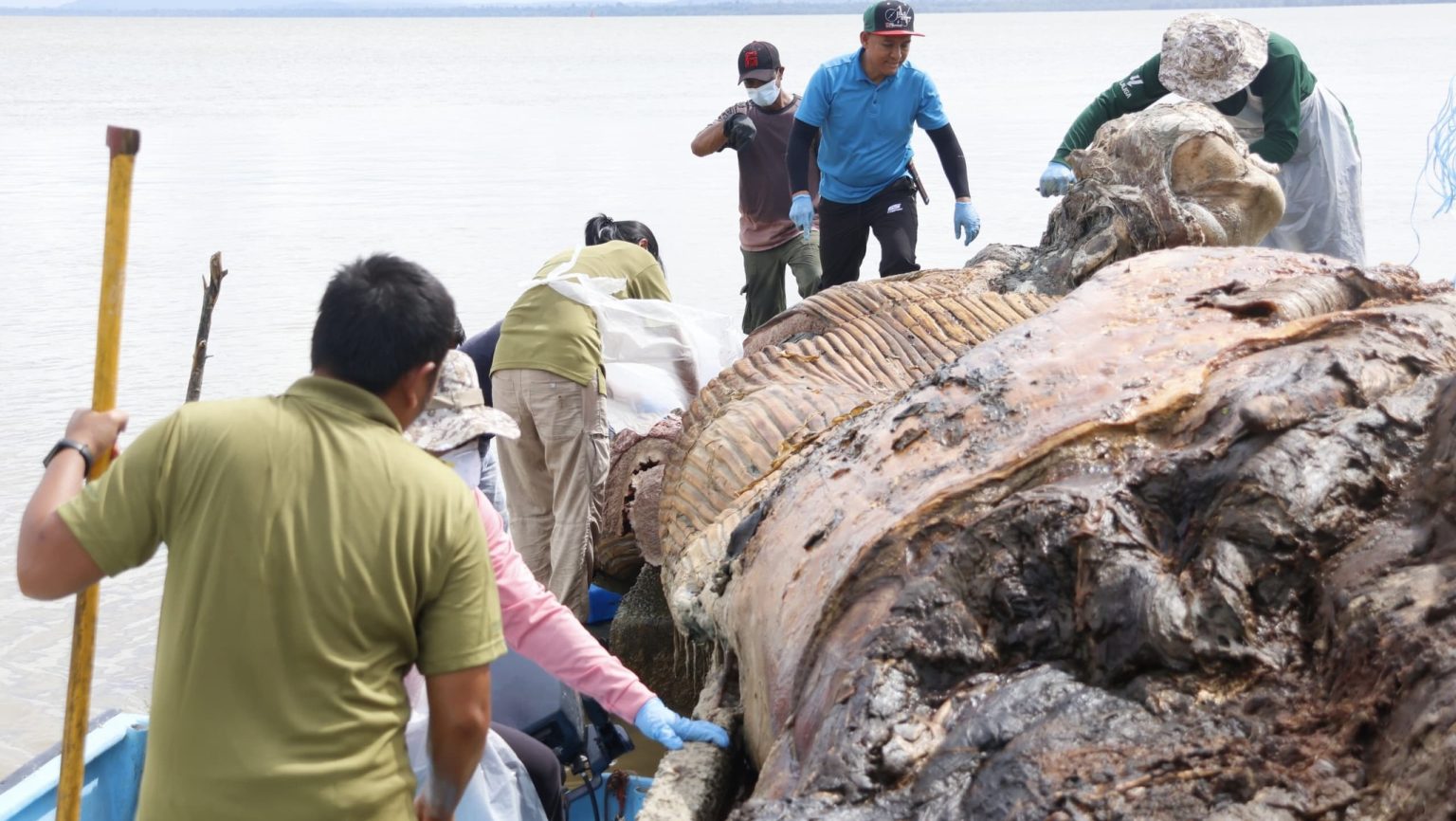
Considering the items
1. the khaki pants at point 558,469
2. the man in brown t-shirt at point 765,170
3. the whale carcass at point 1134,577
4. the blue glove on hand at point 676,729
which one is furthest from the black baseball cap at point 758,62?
the blue glove on hand at point 676,729

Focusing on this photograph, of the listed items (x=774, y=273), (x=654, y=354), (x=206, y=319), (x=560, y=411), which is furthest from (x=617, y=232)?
(x=206, y=319)

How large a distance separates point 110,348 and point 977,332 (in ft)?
8.48

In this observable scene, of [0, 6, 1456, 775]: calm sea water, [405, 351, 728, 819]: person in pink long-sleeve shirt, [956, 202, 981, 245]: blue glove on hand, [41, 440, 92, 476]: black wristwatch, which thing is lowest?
[0, 6, 1456, 775]: calm sea water

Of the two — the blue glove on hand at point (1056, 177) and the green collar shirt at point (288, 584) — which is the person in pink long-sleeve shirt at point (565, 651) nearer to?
the green collar shirt at point (288, 584)

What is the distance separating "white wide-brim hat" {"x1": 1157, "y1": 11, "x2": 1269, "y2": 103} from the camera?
468cm

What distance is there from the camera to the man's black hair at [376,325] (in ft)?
6.14

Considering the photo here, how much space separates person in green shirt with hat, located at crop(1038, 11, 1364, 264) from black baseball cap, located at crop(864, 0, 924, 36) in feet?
2.88

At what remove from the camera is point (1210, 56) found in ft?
15.4

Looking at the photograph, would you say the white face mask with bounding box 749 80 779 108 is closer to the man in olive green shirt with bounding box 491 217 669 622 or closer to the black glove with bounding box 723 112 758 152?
the black glove with bounding box 723 112 758 152

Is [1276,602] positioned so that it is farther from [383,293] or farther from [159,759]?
[159,759]

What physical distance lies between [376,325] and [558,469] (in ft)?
9.05

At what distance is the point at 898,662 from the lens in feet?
6.38


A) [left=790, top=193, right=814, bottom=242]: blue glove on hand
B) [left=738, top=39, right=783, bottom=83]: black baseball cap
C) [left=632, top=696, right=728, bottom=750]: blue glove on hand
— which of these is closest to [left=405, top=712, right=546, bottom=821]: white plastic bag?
[left=632, top=696, right=728, bottom=750]: blue glove on hand

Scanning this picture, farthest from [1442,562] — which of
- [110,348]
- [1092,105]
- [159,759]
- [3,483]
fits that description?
[3,483]
